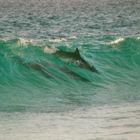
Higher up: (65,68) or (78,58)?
(78,58)

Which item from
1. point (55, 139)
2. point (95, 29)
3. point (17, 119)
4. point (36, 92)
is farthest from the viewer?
point (95, 29)

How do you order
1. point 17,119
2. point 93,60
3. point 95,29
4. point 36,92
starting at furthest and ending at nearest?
point 95,29 < point 93,60 < point 36,92 < point 17,119

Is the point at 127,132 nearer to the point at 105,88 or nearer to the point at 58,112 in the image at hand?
the point at 58,112

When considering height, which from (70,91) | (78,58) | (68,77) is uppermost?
(78,58)

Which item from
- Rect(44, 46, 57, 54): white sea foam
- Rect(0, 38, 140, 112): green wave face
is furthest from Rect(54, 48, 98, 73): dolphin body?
Rect(44, 46, 57, 54): white sea foam

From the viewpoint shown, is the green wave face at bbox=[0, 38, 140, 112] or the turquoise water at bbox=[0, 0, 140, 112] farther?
the green wave face at bbox=[0, 38, 140, 112]

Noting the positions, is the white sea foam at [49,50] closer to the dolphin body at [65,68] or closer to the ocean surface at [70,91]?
the ocean surface at [70,91]

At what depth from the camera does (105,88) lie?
18531mm

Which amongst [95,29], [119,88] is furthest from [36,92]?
[95,29]

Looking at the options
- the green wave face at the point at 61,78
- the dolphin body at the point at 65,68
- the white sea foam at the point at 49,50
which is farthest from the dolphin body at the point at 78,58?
the white sea foam at the point at 49,50

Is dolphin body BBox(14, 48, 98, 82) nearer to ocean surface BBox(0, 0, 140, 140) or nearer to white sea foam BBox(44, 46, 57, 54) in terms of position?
ocean surface BBox(0, 0, 140, 140)

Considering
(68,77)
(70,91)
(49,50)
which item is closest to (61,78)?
(68,77)

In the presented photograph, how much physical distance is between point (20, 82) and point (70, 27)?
20.4m

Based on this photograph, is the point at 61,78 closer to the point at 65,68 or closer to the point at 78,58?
the point at 65,68
